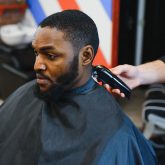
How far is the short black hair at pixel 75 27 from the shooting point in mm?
845

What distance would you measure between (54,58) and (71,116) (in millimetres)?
213

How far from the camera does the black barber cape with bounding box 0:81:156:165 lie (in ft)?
2.89

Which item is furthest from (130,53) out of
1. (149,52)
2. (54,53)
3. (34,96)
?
(54,53)

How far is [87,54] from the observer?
885mm

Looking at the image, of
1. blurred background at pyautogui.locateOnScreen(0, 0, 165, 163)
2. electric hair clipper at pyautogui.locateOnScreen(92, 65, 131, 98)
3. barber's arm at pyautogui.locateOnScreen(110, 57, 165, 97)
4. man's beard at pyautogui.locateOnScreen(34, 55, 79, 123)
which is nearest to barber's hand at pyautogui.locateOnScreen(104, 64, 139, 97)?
barber's arm at pyautogui.locateOnScreen(110, 57, 165, 97)

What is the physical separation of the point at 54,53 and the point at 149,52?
3020mm

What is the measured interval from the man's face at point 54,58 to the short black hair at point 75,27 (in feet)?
0.05

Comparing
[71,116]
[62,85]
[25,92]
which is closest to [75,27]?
[62,85]

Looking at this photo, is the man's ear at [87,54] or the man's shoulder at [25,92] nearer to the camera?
the man's ear at [87,54]

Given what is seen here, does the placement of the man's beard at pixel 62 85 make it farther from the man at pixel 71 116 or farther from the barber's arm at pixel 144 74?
the barber's arm at pixel 144 74

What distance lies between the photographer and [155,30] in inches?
141

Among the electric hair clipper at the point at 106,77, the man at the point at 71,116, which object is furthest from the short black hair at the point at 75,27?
the electric hair clipper at the point at 106,77

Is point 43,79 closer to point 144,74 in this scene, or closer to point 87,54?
point 87,54

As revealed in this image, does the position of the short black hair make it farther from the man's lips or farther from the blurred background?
the blurred background
